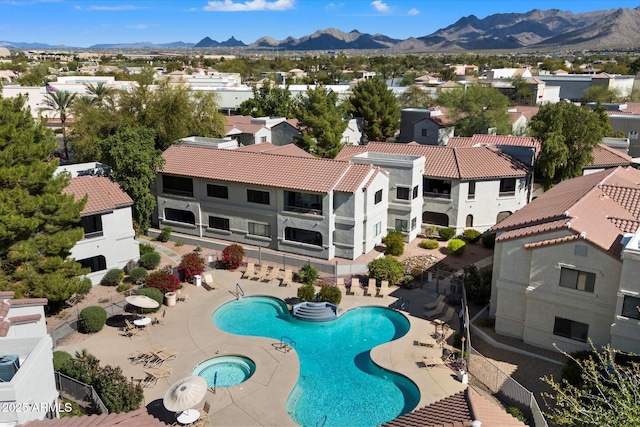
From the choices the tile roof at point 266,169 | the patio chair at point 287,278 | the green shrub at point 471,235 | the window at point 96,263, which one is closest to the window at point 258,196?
the tile roof at point 266,169

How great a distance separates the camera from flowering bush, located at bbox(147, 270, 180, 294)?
33.3 m

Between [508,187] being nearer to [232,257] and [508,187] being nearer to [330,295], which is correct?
[330,295]

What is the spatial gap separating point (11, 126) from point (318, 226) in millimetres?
20085

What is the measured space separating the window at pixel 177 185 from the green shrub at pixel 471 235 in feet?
74.4

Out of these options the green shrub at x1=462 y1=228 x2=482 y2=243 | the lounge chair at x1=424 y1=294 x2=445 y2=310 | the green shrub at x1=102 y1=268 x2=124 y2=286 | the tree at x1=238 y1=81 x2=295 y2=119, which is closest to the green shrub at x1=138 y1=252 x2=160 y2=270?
the green shrub at x1=102 y1=268 x2=124 y2=286

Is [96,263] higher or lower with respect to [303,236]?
lower

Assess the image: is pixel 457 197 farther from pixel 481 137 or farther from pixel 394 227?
pixel 481 137

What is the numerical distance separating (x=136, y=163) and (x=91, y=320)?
47.9ft

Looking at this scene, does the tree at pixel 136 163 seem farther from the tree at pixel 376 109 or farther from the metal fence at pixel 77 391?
the tree at pixel 376 109

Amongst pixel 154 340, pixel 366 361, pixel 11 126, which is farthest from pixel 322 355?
pixel 11 126

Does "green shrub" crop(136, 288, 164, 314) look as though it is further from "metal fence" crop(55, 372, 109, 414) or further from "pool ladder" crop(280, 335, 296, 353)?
"metal fence" crop(55, 372, 109, 414)

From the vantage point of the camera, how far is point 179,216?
148ft

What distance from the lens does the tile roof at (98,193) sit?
35188mm

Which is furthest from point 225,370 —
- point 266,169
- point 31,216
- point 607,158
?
point 607,158
